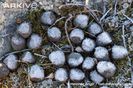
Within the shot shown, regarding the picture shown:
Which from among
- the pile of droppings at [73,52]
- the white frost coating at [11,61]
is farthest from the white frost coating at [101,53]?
the white frost coating at [11,61]

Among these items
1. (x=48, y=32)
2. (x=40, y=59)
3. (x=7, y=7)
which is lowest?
(x=40, y=59)

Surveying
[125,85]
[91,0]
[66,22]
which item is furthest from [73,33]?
[125,85]

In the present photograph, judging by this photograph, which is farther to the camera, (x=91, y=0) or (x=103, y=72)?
(x=91, y=0)

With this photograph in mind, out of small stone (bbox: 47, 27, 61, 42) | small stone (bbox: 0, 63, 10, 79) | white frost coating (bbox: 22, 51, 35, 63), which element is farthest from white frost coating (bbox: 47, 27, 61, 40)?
small stone (bbox: 0, 63, 10, 79)

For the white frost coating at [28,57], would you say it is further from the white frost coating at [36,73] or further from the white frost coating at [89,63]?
the white frost coating at [89,63]

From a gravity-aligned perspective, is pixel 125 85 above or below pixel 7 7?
below

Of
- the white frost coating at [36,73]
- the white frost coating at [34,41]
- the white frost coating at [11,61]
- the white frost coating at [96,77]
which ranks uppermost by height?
the white frost coating at [34,41]

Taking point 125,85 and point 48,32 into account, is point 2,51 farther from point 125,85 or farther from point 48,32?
point 125,85
